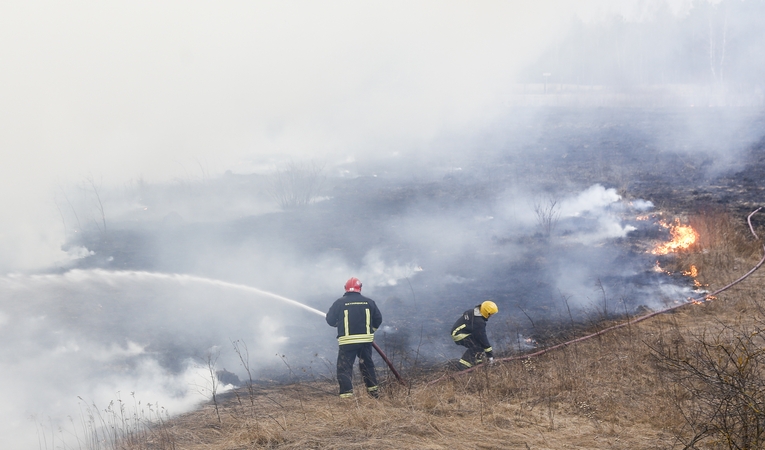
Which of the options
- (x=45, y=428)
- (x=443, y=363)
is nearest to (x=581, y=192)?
(x=443, y=363)

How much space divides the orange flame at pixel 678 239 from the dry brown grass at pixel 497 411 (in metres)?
3.94

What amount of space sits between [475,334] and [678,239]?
8.32 meters

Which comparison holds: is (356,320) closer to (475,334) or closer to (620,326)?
(475,334)

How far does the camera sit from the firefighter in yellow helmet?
25.9 ft

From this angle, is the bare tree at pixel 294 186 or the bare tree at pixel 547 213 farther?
the bare tree at pixel 294 186

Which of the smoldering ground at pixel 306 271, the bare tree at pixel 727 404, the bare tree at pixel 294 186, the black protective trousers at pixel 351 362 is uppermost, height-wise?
the bare tree at pixel 294 186

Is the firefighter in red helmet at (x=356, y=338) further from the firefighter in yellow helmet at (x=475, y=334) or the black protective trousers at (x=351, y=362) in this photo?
the firefighter in yellow helmet at (x=475, y=334)

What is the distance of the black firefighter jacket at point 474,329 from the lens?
7.90 metres

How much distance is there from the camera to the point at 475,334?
314 inches

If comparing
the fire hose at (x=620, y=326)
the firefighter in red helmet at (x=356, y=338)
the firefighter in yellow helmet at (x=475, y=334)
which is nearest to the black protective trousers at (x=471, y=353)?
the firefighter in yellow helmet at (x=475, y=334)

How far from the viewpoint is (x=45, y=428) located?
7.29 m

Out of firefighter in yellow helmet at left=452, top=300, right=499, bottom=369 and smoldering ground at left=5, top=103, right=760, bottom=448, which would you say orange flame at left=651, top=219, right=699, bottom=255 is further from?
firefighter in yellow helmet at left=452, top=300, right=499, bottom=369

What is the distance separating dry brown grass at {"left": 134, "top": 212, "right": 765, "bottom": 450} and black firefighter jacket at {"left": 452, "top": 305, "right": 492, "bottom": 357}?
37cm

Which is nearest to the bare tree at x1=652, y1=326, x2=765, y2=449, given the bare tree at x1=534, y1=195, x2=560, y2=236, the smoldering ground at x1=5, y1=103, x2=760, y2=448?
the smoldering ground at x1=5, y1=103, x2=760, y2=448
